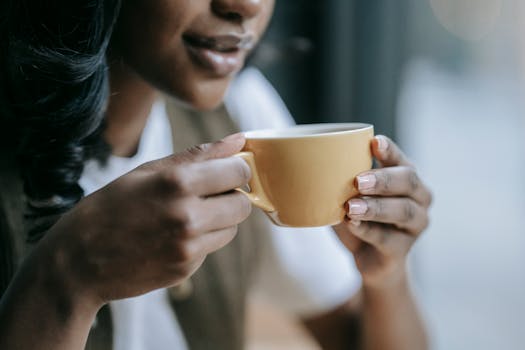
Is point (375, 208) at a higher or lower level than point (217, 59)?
lower

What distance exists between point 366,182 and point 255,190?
0.11 metres

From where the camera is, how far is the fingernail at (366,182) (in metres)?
0.56

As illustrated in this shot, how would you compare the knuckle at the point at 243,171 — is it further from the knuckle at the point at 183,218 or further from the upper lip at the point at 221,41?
the upper lip at the point at 221,41

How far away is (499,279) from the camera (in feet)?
5.13

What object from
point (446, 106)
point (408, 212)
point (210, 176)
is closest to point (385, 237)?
point (408, 212)

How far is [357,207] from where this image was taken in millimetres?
570

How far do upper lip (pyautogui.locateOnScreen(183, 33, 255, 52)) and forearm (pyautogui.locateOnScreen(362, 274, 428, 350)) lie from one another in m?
0.37

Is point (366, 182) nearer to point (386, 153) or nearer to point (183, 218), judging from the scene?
point (386, 153)

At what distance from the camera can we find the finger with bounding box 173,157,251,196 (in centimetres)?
47

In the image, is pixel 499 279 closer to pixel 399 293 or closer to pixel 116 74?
pixel 399 293

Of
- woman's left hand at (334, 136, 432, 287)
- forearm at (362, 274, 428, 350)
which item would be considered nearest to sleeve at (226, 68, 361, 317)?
forearm at (362, 274, 428, 350)

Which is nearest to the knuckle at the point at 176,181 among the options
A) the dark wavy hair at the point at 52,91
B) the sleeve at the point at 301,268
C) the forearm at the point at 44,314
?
the forearm at the point at 44,314

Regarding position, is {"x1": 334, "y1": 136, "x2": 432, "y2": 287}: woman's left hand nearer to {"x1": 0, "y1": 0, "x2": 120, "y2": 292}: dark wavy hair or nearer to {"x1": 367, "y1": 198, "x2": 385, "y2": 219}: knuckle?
{"x1": 367, "y1": 198, "x2": 385, "y2": 219}: knuckle

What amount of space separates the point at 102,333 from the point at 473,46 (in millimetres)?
1088
